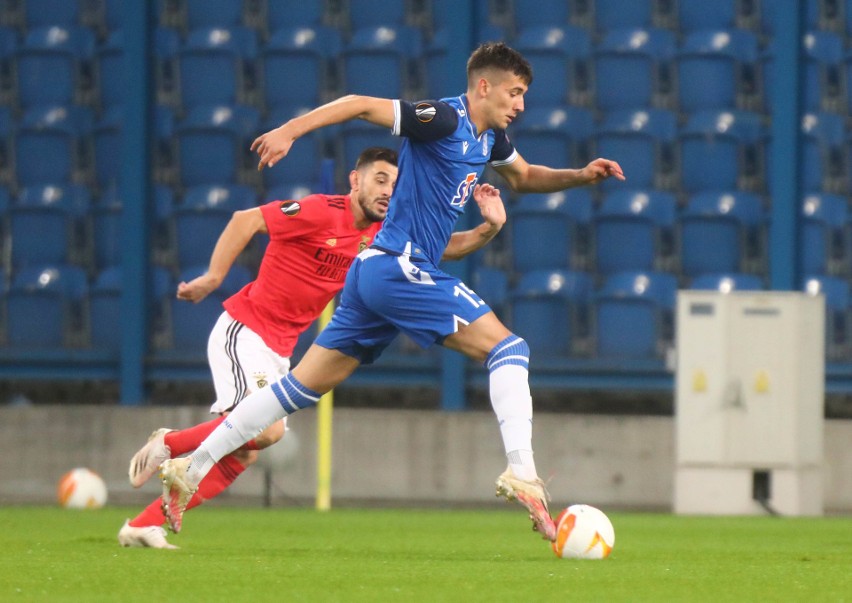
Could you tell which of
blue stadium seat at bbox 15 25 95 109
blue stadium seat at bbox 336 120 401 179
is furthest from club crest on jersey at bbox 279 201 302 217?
blue stadium seat at bbox 15 25 95 109

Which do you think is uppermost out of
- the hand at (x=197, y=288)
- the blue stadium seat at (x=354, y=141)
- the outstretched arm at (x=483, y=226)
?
the blue stadium seat at (x=354, y=141)

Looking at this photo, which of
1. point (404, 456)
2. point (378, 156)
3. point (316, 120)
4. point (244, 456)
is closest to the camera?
point (316, 120)

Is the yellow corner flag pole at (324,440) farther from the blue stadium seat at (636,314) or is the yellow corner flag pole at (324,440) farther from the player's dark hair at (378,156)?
the player's dark hair at (378,156)

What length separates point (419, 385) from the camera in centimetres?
1245

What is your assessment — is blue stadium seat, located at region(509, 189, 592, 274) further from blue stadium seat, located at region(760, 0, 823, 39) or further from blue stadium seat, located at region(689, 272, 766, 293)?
blue stadium seat, located at region(760, 0, 823, 39)

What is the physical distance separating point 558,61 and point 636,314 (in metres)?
2.33

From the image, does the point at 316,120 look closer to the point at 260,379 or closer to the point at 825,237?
the point at 260,379

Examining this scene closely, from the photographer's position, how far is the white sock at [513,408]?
5.68 m

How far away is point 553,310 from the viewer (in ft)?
40.4

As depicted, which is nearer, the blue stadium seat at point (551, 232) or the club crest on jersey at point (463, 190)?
the club crest on jersey at point (463, 190)

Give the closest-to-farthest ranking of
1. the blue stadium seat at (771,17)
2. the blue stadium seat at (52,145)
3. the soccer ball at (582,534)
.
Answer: the soccer ball at (582,534) < the blue stadium seat at (771,17) < the blue stadium seat at (52,145)

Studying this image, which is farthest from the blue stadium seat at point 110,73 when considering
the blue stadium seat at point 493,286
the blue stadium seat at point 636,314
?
the blue stadium seat at point 636,314

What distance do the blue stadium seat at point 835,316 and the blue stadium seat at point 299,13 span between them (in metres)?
4.80

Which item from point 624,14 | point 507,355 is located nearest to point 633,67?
point 624,14
